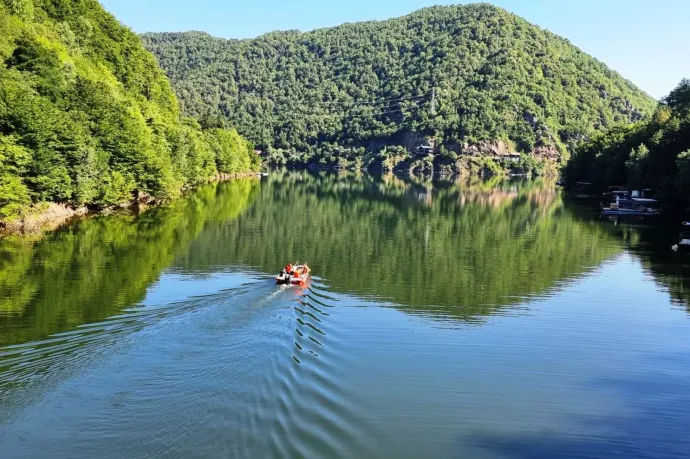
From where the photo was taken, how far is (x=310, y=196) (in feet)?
344

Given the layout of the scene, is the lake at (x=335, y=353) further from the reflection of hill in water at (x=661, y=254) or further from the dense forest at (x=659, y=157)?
the dense forest at (x=659, y=157)

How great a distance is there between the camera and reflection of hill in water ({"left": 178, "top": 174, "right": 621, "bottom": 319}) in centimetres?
3375

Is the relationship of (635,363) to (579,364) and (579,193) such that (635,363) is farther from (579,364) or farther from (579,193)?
(579,193)

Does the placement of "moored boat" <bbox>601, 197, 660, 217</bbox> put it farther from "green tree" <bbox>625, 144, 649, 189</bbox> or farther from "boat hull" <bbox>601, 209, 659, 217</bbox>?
"green tree" <bbox>625, 144, 649, 189</bbox>

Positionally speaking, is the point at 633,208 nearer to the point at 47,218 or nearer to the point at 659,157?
the point at 659,157

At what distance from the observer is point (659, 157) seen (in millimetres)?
86750

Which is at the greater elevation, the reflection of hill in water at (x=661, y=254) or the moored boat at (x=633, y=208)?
the moored boat at (x=633, y=208)

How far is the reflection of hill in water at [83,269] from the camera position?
2355cm

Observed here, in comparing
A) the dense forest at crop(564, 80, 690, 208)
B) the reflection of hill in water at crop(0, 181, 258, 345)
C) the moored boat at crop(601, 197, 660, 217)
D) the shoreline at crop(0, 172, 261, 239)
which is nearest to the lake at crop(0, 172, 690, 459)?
the reflection of hill in water at crop(0, 181, 258, 345)

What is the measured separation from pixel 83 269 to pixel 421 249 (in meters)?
26.2

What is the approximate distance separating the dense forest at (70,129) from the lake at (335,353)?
20.8 feet

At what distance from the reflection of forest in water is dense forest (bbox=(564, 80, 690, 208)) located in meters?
12.7

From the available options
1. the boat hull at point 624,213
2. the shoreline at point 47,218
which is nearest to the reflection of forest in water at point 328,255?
the shoreline at point 47,218

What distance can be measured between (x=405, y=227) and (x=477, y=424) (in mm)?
47614
